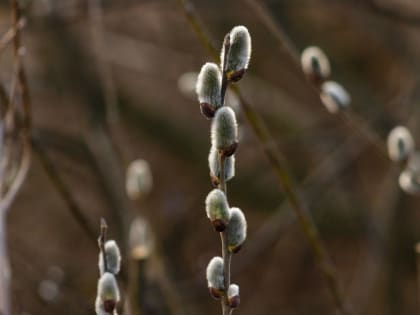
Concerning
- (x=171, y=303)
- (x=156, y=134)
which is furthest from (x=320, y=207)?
(x=171, y=303)

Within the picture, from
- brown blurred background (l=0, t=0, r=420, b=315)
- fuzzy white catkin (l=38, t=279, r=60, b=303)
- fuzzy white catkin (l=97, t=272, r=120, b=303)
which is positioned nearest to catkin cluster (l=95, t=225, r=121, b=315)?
fuzzy white catkin (l=97, t=272, r=120, b=303)

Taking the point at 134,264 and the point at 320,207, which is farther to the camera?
the point at 320,207

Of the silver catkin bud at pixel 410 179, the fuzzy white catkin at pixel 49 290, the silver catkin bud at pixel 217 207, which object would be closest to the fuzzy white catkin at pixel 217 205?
the silver catkin bud at pixel 217 207

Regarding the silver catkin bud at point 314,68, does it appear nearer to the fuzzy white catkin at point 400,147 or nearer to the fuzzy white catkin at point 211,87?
the fuzzy white catkin at point 400,147

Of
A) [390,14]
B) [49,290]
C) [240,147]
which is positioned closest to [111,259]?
[49,290]

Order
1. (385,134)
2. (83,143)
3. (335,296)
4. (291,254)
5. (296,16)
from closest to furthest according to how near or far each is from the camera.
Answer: (335,296) → (83,143) → (385,134) → (296,16) → (291,254)

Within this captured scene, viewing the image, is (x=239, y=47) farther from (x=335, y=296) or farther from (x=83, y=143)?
(x=83, y=143)

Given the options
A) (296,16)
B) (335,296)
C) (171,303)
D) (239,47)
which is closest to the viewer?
(239,47)

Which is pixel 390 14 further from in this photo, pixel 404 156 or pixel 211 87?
pixel 211 87
